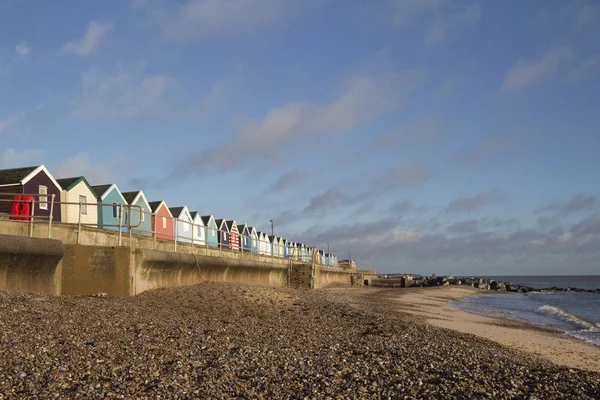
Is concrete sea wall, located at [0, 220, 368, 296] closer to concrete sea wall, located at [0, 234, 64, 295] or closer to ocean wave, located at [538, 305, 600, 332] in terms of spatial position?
concrete sea wall, located at [0, 234, 64, 295]

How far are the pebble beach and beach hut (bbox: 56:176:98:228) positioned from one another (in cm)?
1984

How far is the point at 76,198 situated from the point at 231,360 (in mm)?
28376

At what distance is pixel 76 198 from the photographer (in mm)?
33719

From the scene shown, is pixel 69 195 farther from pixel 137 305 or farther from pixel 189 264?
pixel 137 305

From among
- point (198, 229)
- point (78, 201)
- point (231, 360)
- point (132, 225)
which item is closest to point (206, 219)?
point (198, 229)

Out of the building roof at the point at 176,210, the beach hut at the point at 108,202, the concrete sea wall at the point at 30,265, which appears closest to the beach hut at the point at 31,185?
the beach hut at the point at 108,202

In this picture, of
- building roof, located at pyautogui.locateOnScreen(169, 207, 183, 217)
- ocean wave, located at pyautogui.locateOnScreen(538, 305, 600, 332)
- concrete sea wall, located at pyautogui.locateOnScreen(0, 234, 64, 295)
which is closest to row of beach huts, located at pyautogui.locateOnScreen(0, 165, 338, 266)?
building roof, located at pyautogui.locateOnScreen(169, 207, 183, 217)

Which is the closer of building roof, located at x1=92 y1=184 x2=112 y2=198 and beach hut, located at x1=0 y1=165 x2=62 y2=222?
beach hut, located at x1=0 y1=165 x2=62 y2=222

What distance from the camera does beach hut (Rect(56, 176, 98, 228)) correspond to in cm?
3256

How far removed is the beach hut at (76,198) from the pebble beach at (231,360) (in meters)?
19.8

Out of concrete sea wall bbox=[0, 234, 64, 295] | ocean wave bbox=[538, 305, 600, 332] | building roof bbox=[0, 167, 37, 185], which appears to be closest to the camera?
concrete sea wall bbox=[0, 234, 64, 295]

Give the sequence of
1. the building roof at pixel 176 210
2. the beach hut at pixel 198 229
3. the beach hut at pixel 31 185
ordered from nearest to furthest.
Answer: the beach hut at pixel 31 185 < the beach hut at pixel 198 229 < the building roof at pixel 176 210

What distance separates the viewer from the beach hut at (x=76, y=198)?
32562 millimetres

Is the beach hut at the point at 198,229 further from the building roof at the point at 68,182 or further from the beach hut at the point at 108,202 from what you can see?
the building roof at the point at 68,182
